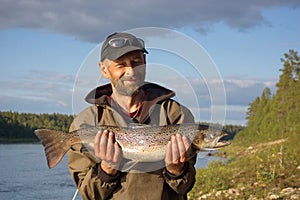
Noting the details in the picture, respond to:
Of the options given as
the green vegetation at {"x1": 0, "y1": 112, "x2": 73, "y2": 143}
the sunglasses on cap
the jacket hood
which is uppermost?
the sunglasses on cap

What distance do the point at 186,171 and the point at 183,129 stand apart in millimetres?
364

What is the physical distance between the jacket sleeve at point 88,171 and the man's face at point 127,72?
1.06 feet

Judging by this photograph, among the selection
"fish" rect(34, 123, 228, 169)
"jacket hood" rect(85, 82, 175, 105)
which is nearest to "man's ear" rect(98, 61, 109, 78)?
"jacket hood" rect(85, 82, 175, 105)

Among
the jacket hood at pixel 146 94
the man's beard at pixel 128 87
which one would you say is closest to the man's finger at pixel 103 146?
the jacket hood at pixel 146 94

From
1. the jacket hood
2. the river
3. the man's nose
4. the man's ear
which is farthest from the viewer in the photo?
the river

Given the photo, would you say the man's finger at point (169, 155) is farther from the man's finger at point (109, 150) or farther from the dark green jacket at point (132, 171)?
the man's finger at point (109, 150)

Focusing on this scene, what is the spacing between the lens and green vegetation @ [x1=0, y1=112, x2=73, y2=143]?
102m

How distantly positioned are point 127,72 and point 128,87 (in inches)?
5.1

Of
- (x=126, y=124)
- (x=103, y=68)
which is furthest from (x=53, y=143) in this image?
(x=103, y=68)

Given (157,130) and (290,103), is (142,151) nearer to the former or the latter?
(157,130)

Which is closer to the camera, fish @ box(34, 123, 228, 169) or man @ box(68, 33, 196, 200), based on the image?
man @ box(68, 33, 196, 200)

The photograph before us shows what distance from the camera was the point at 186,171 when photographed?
12.8ft

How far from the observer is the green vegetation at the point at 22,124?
102 m

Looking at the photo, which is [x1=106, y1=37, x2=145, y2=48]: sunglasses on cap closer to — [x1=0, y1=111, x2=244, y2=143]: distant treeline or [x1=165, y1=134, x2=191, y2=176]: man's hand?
[x1=165, y1=134, x2=191, y2=176]: man's hand
